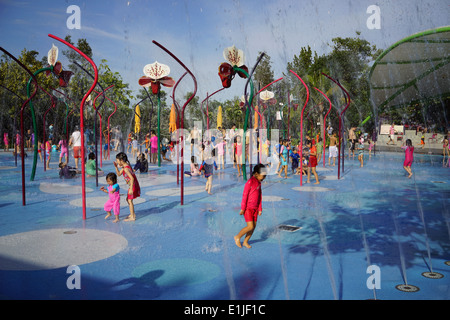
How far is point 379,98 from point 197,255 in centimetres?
3780

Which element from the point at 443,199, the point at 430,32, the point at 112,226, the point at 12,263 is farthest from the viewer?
the point at 430,32

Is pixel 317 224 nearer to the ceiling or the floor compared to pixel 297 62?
nearer to the floor

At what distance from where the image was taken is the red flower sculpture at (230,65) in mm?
11383

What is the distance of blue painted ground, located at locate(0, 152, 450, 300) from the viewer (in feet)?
14.2

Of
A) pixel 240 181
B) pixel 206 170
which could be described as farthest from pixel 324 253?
pixel 240 181

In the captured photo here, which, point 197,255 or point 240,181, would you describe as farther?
point 240,181

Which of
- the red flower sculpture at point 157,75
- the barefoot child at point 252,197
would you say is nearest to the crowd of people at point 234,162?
the barefoot child at point 252,197

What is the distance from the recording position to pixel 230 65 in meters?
11.6

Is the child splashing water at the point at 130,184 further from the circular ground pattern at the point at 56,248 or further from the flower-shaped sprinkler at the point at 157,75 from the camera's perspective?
the flower-shaped sprinkler at the point at 157,75

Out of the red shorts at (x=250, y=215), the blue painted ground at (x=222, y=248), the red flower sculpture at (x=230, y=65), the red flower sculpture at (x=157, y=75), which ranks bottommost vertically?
the blue painted ground at (x=222, y=248)

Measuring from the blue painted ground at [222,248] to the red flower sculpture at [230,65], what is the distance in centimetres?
364

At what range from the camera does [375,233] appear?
6.72 m

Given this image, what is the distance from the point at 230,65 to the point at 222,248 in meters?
7.16
